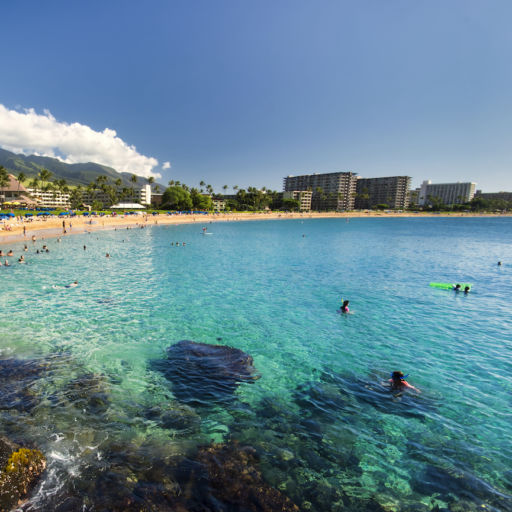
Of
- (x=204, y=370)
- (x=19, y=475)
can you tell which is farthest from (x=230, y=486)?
(x=204, y=370)

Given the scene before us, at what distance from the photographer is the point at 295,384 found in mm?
10930

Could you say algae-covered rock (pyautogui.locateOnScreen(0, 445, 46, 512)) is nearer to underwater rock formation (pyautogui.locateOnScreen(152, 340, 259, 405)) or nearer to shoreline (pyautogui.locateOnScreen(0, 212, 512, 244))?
underwater rock formation (pyautogui.locateOnScreen(152, 340, 259, 405))

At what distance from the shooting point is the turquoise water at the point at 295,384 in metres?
6.94

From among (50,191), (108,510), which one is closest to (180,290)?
(108,510)

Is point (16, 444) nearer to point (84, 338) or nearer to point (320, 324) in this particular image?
point (84, 338)

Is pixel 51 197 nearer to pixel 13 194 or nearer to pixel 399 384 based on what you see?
pixel 13 194

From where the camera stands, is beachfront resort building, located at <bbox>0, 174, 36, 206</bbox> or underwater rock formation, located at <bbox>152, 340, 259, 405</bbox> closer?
underwater rock formation, located at <bbox>152, 340, 259, 405</bbox>

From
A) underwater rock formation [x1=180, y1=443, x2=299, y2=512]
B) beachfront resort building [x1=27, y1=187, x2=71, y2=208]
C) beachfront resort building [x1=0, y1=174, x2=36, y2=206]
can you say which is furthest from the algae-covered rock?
beachfront resort building [x1=27, y1=187, x2=71, y2=208]

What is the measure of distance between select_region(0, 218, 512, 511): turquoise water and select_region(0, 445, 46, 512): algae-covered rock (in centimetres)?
25

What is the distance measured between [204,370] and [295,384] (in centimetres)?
365

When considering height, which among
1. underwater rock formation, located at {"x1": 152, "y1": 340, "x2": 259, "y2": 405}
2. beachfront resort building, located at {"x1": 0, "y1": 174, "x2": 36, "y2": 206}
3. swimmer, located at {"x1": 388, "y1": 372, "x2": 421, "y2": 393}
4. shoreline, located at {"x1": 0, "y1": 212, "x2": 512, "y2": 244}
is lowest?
underwater rock formation, located at {"x1": 152, "y1": 340, "x2": 259, "y2": 405}

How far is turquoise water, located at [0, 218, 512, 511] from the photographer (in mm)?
6941

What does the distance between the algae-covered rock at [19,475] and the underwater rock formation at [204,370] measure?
3.99m

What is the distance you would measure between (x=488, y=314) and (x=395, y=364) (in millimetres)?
12271
